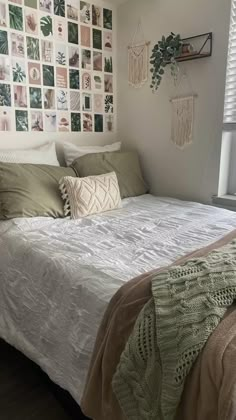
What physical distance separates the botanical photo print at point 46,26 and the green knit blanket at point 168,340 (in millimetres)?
2037

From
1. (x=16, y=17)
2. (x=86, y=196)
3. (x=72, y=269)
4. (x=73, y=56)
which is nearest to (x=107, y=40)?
(x=73, y=56)

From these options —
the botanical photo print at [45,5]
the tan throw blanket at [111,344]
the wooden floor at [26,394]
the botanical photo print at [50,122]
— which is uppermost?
the botanical photo print at [45,5]

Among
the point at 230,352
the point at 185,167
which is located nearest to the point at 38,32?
the point at 185,167

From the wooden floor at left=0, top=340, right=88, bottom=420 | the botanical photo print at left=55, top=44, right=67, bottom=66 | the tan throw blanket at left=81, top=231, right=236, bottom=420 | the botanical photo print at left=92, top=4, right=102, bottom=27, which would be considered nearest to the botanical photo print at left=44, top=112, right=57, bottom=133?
the botanical photo print at left=55, top=44, right=67, bottom=66

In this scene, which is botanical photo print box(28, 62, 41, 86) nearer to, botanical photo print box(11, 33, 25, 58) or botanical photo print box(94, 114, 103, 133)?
botanical photo print box(11, 33, 25, 58)

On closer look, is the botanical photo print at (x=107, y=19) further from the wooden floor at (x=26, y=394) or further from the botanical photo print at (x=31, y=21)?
the wooden floor at (x=26, y=394)

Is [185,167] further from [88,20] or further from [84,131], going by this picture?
[88,20]

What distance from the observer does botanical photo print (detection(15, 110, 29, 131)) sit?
7.12 feet

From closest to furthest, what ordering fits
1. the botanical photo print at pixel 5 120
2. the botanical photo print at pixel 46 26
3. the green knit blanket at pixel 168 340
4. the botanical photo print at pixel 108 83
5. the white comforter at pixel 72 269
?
the green knit blanket at pixel 168 340 < the white comforter at pixel 72 269 < the botanical photo print at pixel 5 120 < the botanical photo print at pixel 46 26 < the botanical photo print at pixel 108 83

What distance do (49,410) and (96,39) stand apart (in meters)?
2.49

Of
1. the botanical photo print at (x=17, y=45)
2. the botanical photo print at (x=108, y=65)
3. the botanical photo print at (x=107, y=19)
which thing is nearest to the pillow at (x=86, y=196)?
the botanical photo print at (x=17, y=45)

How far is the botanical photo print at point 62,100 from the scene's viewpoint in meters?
2.36

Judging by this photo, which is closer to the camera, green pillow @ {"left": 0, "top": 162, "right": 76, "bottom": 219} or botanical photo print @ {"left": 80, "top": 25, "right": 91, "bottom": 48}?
green pillow @ {"left": 0, "top": 162, "right": 76, "bottom": 219}

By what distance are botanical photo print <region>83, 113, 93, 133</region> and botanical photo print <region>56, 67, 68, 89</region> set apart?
11.1 inches
